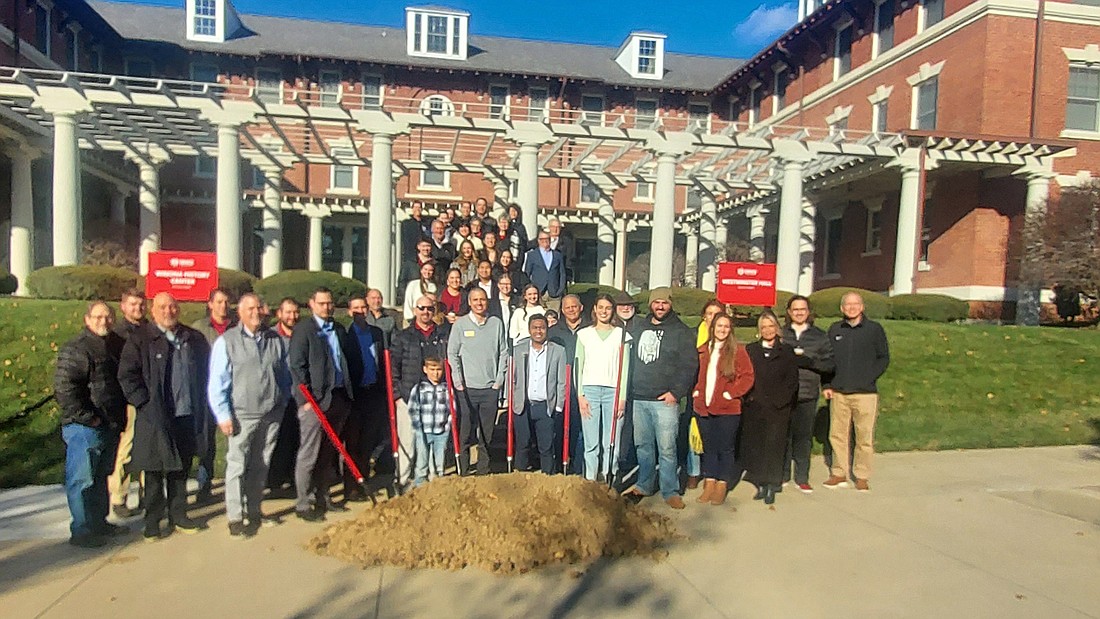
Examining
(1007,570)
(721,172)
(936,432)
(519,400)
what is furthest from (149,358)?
(721,172)

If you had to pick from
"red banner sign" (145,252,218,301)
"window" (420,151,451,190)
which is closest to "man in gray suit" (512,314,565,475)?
"red banner sign" (145,252,218,301)

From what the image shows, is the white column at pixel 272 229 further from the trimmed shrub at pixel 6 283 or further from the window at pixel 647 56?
the window at pixel 647 56

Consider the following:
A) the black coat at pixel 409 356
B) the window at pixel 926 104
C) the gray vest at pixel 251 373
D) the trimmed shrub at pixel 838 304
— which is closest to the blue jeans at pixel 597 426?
the black coat at pixel 409 356

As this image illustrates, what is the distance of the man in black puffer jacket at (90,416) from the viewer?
4773 mm

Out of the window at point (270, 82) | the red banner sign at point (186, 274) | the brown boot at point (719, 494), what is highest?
the window at point (270, 82)

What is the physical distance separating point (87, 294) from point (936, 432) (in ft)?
45.3

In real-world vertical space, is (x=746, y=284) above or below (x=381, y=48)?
below

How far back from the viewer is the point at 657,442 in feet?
20.7

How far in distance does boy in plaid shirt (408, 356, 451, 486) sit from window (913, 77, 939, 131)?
20183mm

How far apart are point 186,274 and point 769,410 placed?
290 inches

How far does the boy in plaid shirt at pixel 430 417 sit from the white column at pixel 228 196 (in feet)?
41.1

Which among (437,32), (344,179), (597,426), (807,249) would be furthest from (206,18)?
(597,426)

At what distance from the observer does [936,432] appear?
29.4 feet

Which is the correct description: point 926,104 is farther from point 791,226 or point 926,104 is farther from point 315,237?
point 315,237
